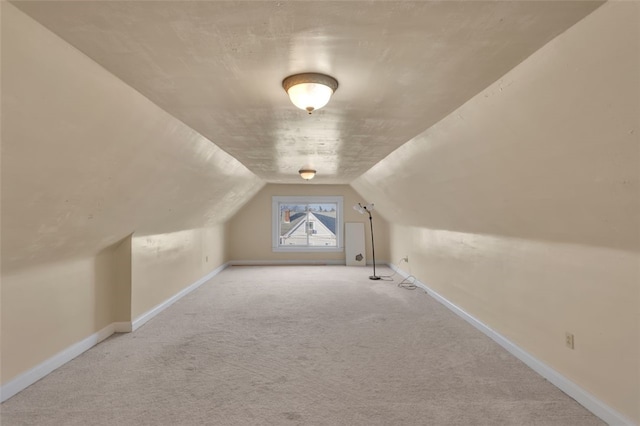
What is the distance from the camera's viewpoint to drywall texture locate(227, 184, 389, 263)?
8.31m

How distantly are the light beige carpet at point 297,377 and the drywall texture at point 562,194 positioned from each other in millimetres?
405

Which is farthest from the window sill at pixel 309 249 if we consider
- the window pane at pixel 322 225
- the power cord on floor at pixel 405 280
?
the power cord on floor at pixel 405 280

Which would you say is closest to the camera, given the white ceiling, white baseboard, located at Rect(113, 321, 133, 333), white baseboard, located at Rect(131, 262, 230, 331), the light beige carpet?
the white ceiling

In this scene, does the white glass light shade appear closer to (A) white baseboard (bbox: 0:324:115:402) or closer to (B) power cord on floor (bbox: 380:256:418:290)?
(A) white baseboard (bbox: 0:324:115:402)

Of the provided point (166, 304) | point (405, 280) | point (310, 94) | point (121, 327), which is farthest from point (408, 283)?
point (310, 94)

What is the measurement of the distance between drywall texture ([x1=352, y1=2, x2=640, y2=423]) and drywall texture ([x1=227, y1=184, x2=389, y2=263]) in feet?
15.1

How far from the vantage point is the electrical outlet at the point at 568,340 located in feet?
7.79

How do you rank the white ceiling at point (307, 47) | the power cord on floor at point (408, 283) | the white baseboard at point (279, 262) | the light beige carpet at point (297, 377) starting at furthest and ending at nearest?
the white baseboard at point (279, 262) < the power cord on floor at point (408, 283) < the light beige carpet at point (297, 377) < the white ceiling at point (307, 47)

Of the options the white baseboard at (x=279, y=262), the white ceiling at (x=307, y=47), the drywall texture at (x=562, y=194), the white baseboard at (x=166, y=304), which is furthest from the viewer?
the white baseboard at (x=279, y=262)

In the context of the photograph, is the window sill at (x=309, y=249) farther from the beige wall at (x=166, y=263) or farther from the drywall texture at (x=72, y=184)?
the drywall texture at (x=72, y=184)

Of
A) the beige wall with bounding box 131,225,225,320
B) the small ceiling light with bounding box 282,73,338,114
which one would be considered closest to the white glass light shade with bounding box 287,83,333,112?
the small ceiling light with bounding box 282,73,338,114

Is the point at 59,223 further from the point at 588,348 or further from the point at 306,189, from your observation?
the point at 306,189

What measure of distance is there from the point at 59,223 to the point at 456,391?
3326mm

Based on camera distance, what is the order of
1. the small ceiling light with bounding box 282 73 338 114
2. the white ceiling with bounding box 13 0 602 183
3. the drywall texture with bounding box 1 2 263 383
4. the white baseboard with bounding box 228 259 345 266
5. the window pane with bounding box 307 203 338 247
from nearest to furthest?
the white ceiling with bounding box 13 0 602 183 < the drywall texture with bounding box 1 2 263 383 < the small ceiling light with bounding box 282 73 338 114 < the white baseboard with bounding box 228 259 345 266 < the window pane with bounding box 307 203 338 247
